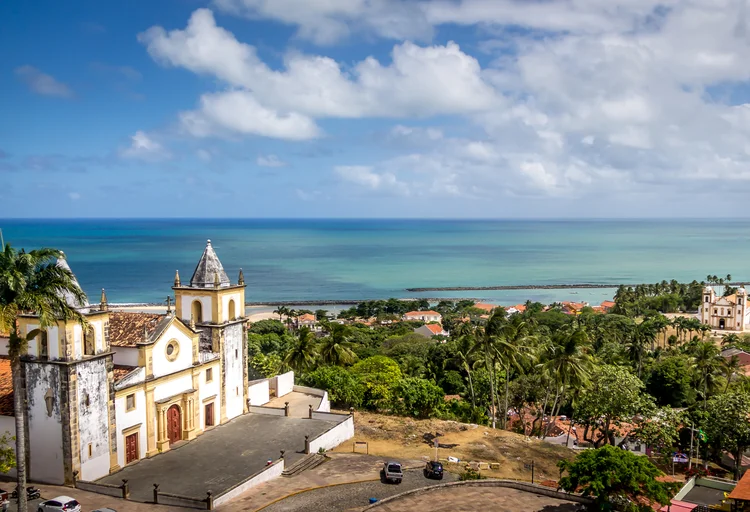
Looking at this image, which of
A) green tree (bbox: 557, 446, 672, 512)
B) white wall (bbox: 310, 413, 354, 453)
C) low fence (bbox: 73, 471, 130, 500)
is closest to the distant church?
low fence (bbox: 73, 471, 130, 500)

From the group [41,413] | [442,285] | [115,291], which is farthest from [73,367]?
[442,285]

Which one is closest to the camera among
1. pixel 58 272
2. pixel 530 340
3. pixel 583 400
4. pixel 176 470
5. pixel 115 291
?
pixel 58 272

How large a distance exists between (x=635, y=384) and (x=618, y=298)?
8081 cm

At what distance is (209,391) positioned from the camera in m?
33.2

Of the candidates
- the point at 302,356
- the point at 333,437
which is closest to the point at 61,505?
the point at 333,437

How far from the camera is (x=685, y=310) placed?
11900 cm

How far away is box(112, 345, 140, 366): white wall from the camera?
29.0 m

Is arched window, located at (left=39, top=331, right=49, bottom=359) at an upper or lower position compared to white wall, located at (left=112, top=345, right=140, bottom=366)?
upper

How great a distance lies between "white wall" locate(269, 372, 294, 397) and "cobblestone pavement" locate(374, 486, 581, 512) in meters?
17.2

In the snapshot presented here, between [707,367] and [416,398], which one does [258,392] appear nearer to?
[416,398]

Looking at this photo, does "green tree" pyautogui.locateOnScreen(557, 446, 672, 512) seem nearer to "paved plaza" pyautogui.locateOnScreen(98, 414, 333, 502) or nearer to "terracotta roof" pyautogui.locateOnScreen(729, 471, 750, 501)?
"terracotta roof" pyautogui.locateOnScreen(729, 471, 750, 501)

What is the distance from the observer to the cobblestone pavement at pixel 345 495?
966 inches

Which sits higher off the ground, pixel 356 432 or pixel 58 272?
pixel 58 272

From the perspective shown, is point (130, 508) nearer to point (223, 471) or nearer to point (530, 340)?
point (223, 471)
